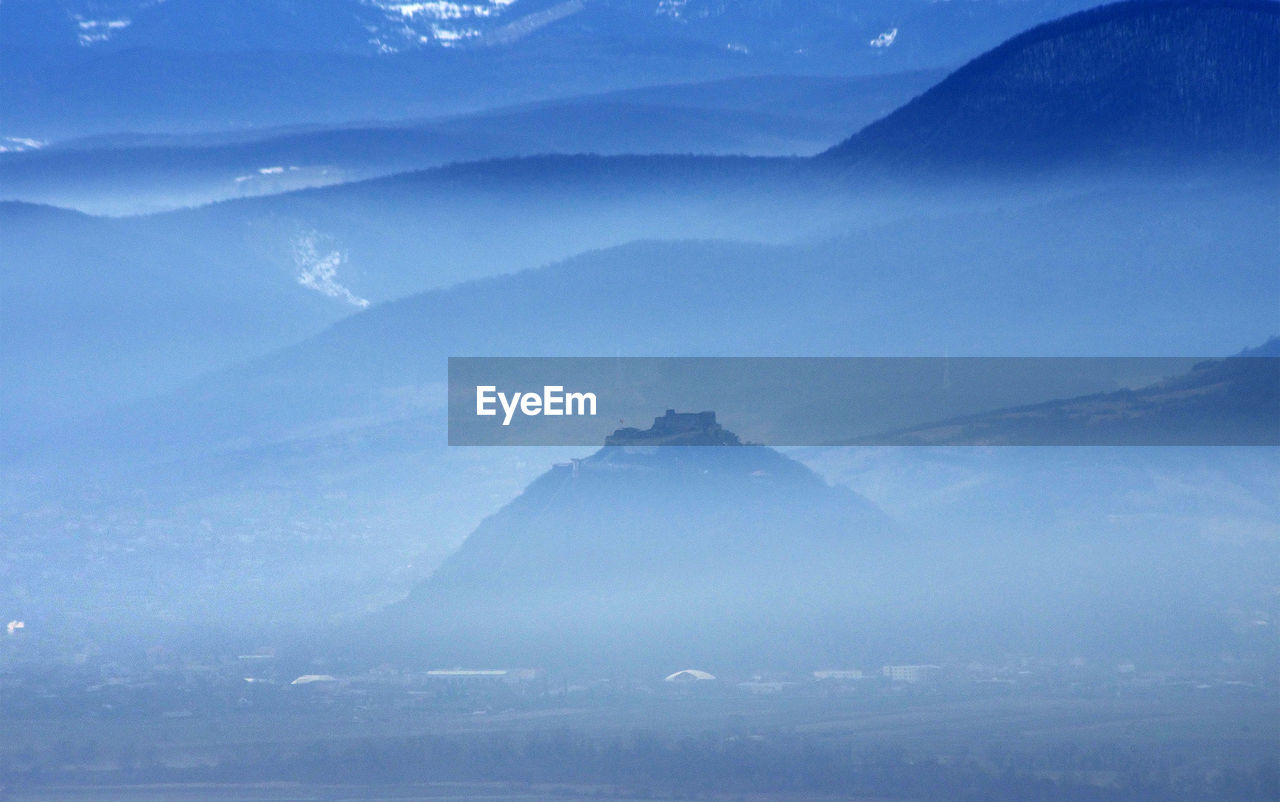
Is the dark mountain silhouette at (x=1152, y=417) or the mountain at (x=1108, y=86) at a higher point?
the mountain at (x=1108, y=86)

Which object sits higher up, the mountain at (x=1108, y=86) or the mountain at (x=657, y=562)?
the mountain at (x=1108, y=86)

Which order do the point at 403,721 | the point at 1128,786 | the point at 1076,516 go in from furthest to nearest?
the point at 1076,516
the point at 403,721
the point at 1128,786

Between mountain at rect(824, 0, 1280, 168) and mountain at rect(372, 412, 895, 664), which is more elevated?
mountain at rect(824, 0, 1280, 168)

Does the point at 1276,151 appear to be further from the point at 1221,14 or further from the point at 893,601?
the point at 893,601


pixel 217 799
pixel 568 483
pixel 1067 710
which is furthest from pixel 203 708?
pixel 1067 710

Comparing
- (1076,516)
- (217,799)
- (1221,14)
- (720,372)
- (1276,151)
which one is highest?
(1221,14)

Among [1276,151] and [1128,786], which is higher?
[1276,151]

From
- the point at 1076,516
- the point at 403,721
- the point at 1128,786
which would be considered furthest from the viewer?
the point at 1076,516

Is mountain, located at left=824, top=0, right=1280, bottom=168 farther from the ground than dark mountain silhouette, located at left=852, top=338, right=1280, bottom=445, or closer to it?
farther from the ground
